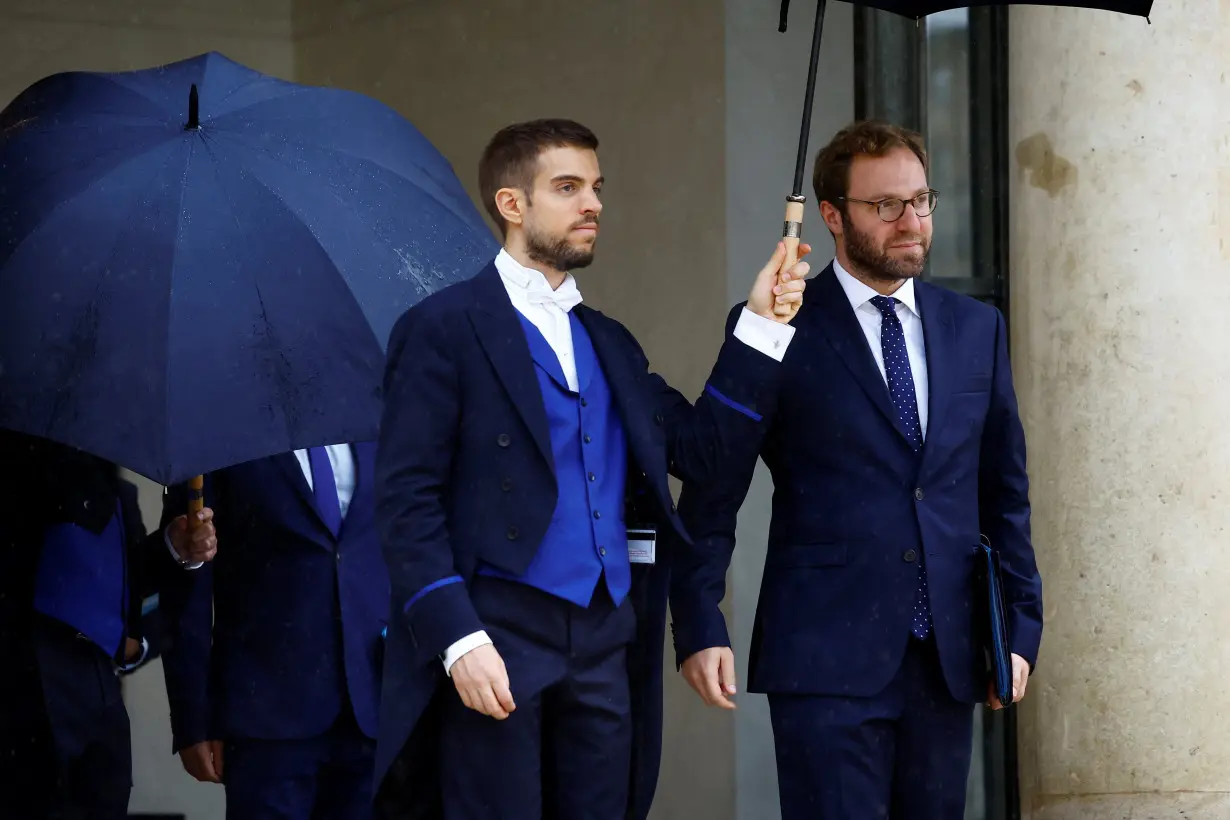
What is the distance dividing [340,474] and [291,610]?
13.7 inches

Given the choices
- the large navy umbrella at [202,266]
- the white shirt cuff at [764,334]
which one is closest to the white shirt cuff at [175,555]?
the large navy umbrella at [202,266]

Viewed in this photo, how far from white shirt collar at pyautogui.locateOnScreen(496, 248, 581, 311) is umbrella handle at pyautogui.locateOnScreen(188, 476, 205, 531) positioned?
1203 millimetres

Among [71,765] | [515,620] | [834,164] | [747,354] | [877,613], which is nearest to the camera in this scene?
[515,620]

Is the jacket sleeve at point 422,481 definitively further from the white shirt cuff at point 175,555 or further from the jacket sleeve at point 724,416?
the white shirt cuff at point 175,555

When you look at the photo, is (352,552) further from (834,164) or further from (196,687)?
(834,164)

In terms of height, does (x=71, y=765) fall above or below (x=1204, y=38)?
below

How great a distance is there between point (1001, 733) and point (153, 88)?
3.88 metres

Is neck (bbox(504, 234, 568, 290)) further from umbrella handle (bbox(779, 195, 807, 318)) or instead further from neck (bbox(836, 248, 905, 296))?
neck (bbox(836, 248, 905, 296))

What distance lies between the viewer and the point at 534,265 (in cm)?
398

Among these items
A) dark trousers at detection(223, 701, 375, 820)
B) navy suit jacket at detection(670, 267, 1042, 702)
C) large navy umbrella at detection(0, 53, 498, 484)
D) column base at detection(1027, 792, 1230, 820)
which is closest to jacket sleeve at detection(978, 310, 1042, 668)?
navy suit jacket at detection(670, 267, 1042, 702)

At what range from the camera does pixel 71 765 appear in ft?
16.6

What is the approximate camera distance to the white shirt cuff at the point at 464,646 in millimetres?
3629

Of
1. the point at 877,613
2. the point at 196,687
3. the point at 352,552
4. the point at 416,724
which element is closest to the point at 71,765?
the point at 196,687

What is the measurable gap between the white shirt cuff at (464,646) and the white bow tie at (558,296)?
2.24ft
